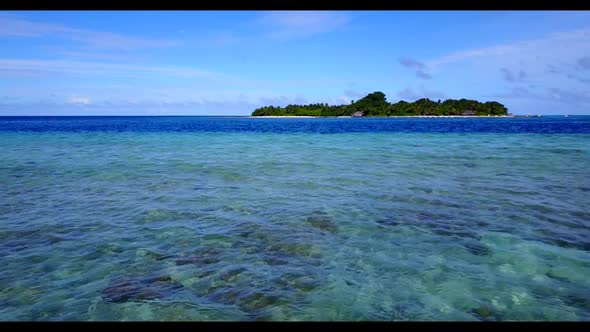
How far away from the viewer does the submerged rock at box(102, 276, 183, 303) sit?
5695 mm

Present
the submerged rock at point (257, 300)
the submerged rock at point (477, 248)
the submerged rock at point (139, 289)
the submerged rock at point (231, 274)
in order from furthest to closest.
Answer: the submerged rock at point (477, 248) → the submerged rock at point (231, 274) → the submerged rock at point (139, 289) → the submerged rock at point (257, 300)

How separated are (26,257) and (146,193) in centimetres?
599

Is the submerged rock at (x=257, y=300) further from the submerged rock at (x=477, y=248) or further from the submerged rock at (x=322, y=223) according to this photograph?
the submerged rock at (x=477, y=248)

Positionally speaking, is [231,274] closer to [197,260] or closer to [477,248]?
[197,260]

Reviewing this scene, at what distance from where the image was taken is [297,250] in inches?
300

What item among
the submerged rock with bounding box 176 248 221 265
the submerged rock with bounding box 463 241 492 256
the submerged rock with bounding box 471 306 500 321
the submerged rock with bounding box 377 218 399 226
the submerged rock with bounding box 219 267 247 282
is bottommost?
the submerged rock with bounding box 471 306 500 321

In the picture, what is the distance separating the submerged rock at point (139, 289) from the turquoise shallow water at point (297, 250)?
0.10 ft

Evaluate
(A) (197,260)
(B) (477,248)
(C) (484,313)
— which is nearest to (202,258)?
(A) (197,260)

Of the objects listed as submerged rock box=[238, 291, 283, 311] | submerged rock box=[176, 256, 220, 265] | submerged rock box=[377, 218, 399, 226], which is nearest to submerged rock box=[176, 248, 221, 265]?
submerged rock box=[176, 256, 220, 265]

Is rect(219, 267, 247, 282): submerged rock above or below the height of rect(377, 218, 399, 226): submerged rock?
below

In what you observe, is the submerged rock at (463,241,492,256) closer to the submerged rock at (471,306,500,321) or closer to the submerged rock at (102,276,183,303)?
the submerged rock at (471,306,500,321)

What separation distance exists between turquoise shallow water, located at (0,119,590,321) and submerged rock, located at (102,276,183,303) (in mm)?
29

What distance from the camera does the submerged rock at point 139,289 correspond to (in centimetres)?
570

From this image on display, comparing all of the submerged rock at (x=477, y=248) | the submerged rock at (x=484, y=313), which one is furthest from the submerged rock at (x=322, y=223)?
the submerged rock at (x=484, y=313)
